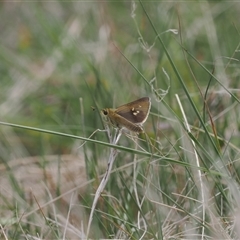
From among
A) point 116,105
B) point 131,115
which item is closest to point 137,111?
point 131,115

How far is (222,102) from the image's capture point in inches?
97.7

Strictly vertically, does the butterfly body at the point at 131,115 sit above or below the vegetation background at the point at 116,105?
above

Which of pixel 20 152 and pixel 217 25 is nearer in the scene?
pixel 20 152

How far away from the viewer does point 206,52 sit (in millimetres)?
3158

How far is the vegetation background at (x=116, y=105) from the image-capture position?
5.80 ft

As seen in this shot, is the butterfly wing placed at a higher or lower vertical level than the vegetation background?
higher

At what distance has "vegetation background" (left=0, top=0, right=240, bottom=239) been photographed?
69.6 inches

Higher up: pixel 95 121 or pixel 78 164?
pixel 95 121

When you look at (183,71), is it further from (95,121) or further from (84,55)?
(95,121)

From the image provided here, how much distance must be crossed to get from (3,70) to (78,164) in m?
1.05

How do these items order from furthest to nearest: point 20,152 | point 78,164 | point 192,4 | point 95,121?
point 192,4 → point 20,152 → point 78,164 → point 95,121

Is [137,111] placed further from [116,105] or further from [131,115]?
[116,105]

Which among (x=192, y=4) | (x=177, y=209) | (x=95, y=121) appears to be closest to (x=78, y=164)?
(x=95, y=121)

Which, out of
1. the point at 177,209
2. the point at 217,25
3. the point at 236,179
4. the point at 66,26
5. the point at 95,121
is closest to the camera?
the point at 177,209
